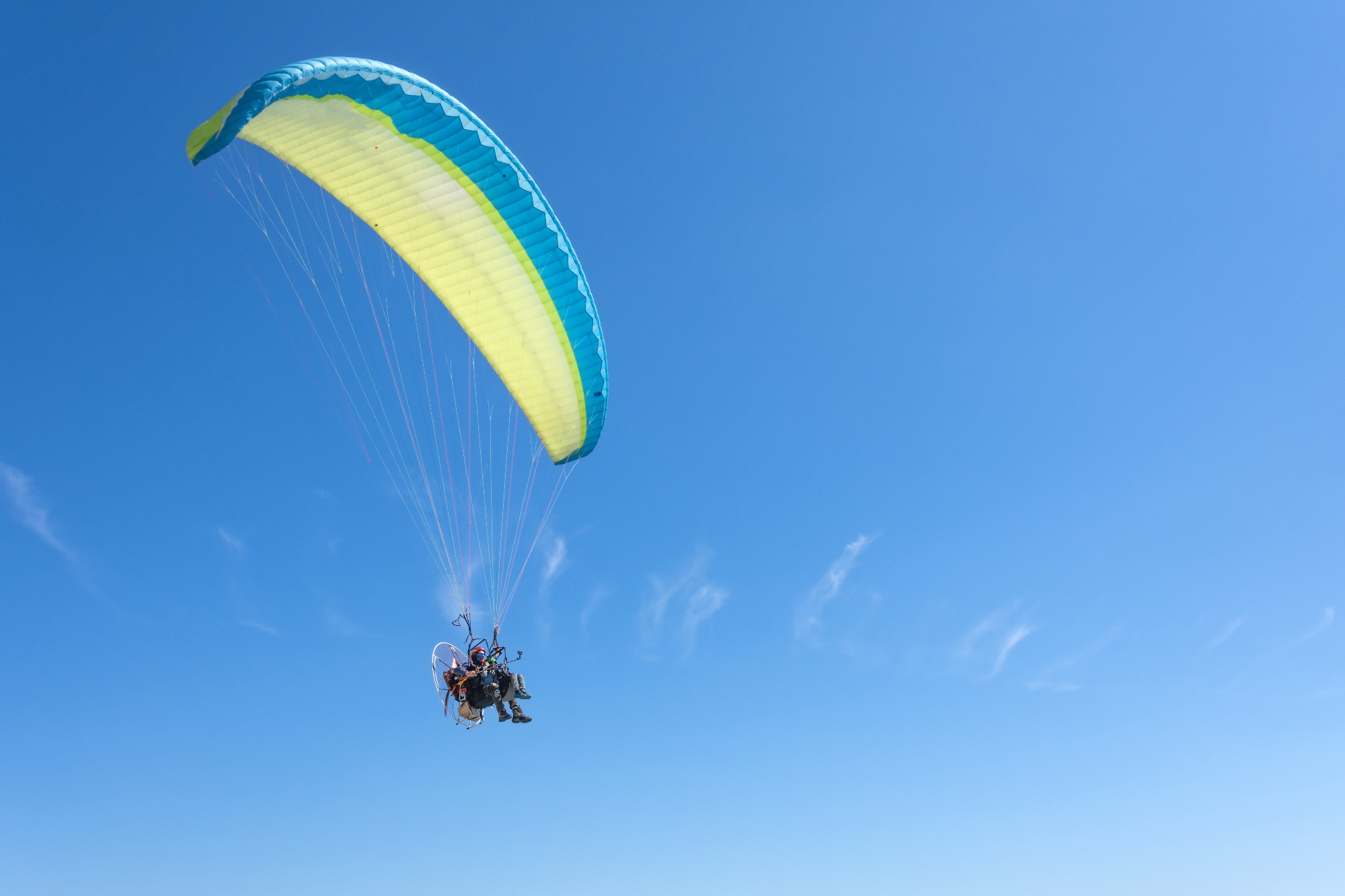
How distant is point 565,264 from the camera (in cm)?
1354

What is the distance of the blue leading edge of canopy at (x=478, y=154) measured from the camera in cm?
982

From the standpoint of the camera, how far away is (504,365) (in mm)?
14961

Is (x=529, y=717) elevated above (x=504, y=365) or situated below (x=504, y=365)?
below

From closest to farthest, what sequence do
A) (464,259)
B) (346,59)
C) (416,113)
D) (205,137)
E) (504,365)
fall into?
1. (205,137)
2. (346,59)
3. (416,113)
4. (464,259)
5. (504,365)

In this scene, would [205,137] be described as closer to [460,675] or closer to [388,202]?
[388,202]

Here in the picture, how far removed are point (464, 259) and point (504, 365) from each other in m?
1.86

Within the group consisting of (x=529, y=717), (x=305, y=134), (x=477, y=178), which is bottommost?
(x=529, y=717)

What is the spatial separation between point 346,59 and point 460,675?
8394 millimetres

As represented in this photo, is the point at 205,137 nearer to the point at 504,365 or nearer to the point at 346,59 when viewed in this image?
the point at 346,59

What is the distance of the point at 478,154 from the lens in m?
12.6

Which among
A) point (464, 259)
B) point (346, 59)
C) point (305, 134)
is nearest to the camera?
point (346, 59)

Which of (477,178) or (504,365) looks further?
(504,365)

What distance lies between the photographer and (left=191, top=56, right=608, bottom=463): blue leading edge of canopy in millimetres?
9820

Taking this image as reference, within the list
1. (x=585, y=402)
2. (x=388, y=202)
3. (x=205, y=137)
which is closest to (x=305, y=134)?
(x=388, y=202)
